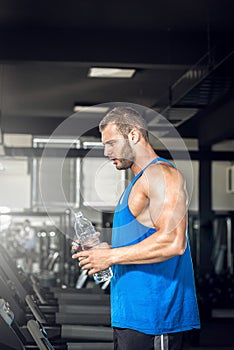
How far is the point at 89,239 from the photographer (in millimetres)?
2229

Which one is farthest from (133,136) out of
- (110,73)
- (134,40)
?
(110,73)

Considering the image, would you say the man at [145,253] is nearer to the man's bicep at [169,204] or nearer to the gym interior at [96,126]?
the man's bicep at [169,204]

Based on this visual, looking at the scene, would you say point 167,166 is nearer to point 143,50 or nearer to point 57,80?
point 143,50

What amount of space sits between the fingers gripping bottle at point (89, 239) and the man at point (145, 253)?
0.07 meters

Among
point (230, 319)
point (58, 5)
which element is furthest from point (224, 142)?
point (58, 5)

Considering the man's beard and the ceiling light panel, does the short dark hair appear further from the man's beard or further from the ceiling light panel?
the ceiling light panel

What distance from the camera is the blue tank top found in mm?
2150

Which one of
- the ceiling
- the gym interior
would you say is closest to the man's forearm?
the gym interior

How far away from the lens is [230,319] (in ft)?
23.1

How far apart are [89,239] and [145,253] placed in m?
0.23

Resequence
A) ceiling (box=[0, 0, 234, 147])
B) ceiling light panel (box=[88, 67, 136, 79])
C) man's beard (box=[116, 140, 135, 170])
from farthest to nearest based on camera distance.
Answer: ceiling light panel (box=[88, 67, 136, 79]) → ceiling (box=[0, 0, 234, 147]) → man's beard (box=[116, 140, 135, 170])

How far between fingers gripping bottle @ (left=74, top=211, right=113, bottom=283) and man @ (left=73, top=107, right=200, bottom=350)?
0.23 feet

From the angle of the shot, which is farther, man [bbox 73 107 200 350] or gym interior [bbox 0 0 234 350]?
gym interior [bbox 0 0 234 350]

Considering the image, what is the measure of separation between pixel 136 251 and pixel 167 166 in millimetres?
287
